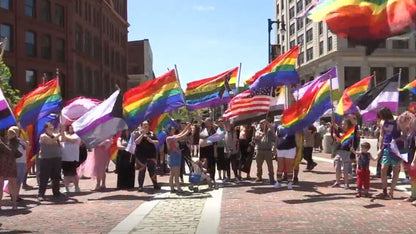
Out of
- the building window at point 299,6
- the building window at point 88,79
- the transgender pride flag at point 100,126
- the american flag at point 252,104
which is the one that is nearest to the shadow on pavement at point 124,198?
the transgender pride flag at point 100,126

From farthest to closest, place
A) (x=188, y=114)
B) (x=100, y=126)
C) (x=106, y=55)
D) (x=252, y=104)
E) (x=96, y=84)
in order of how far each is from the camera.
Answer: (x=106, y=55)
(x=96, y=84)
(x=188, y=114)
(x=252, y=104)
(x=100, y=126)

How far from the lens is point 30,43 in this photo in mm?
44062

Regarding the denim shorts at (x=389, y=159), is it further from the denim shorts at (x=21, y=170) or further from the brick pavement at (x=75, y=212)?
the denim shorts at (x=21, y=170)

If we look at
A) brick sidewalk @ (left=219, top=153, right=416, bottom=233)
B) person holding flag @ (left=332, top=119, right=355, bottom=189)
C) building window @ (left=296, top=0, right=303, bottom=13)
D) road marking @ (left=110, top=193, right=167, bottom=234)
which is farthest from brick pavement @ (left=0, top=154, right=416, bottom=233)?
building window @ (left=296, top=0, right=303, bottom=13)

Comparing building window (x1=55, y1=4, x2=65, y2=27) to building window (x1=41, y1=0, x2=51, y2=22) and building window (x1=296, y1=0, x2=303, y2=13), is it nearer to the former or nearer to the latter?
building window (x1=41, y1=0, x2=51, y2=22)

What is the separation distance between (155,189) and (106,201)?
1.78 meters

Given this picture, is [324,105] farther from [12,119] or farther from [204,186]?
[12,119]

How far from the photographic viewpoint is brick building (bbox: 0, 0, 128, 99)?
41.8m

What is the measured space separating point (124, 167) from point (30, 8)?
118 feet

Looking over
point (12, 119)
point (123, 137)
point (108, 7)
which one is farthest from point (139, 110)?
point (108, 7)

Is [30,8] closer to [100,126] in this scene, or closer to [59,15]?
[59,15]

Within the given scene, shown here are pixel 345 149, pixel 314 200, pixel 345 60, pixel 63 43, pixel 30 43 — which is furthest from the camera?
pixel 345 60

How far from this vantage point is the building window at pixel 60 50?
Answer: 1889 inches

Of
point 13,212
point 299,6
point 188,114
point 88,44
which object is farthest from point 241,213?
point 299,6
